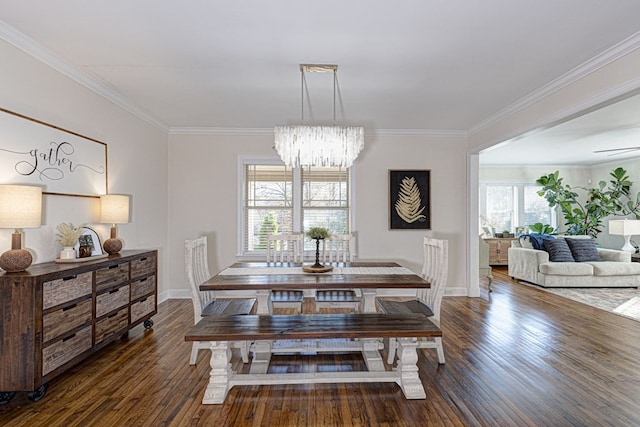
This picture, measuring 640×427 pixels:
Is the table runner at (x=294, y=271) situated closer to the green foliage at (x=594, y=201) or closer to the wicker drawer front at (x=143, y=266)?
the wicker drawer front at (x=143, y=266)

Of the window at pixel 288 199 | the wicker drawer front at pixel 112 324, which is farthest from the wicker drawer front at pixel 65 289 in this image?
the window at pixel 288 199

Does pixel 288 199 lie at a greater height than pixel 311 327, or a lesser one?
greater

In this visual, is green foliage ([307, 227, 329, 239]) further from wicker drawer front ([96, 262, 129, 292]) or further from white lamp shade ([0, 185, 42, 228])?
white lamp shade ([0, 185, 42, 228])

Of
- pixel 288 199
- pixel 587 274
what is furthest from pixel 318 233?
pixel 587 274

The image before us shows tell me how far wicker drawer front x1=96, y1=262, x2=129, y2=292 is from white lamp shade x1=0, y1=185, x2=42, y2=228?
693mm

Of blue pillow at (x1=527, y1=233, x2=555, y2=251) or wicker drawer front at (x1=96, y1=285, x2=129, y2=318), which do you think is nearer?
wicker drawer front at (x1=96, y1=285, x2=129, y2=318)

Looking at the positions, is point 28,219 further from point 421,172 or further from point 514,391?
point 421,172

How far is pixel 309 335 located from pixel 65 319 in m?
1.73

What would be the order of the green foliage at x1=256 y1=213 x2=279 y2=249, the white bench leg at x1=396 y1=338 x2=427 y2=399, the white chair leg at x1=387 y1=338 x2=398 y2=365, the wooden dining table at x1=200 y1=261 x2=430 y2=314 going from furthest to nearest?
the green foliage at x1=256 y1=213 x2=279 y2=249 < the white chair leg at x1=387 y1=338 x2=398 y2=365 < the wooden dining table at x1=200 y1=261 x2=430 y2=314 < the white bench leg at x1=396 y1=338 x2=427 y2=399

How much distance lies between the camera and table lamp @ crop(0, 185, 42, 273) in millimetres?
2203

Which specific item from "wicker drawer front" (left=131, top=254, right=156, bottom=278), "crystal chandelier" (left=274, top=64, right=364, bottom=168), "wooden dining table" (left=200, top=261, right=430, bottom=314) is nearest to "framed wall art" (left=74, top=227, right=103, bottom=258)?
"wicker drawer front" (left=131, top=254, right=156, bottom=278)

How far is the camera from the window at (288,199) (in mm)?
5246

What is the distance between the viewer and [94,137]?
11.4 feet

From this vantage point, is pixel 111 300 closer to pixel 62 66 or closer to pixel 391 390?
pixel 62 66
